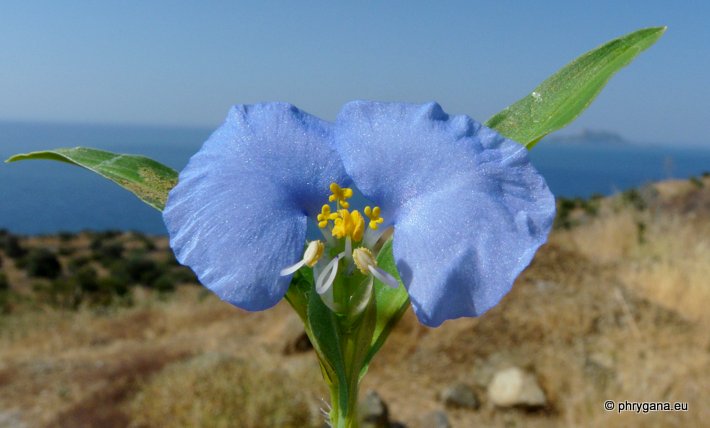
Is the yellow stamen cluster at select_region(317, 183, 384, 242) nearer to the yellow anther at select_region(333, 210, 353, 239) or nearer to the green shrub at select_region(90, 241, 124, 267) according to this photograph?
the yellow anther at select_region(333, 210, 353, 239)

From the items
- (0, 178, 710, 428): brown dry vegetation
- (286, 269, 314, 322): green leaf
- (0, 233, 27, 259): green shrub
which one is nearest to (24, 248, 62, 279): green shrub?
(0, 233, 27, 259): green shrub

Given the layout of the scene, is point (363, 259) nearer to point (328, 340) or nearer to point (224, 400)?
point (328, 340)

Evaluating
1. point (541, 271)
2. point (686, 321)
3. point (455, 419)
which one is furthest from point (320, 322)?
point (541, 271)

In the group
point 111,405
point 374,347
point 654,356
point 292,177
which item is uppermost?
point 292,177

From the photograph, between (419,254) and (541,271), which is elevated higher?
(419,254)

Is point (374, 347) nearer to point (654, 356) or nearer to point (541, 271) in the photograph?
point (654, 356)

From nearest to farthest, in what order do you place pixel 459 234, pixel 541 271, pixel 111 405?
pixel 459 234, pixel 111 405, pixel 541 271

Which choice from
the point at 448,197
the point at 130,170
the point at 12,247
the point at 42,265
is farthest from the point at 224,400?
the point at 12,247
